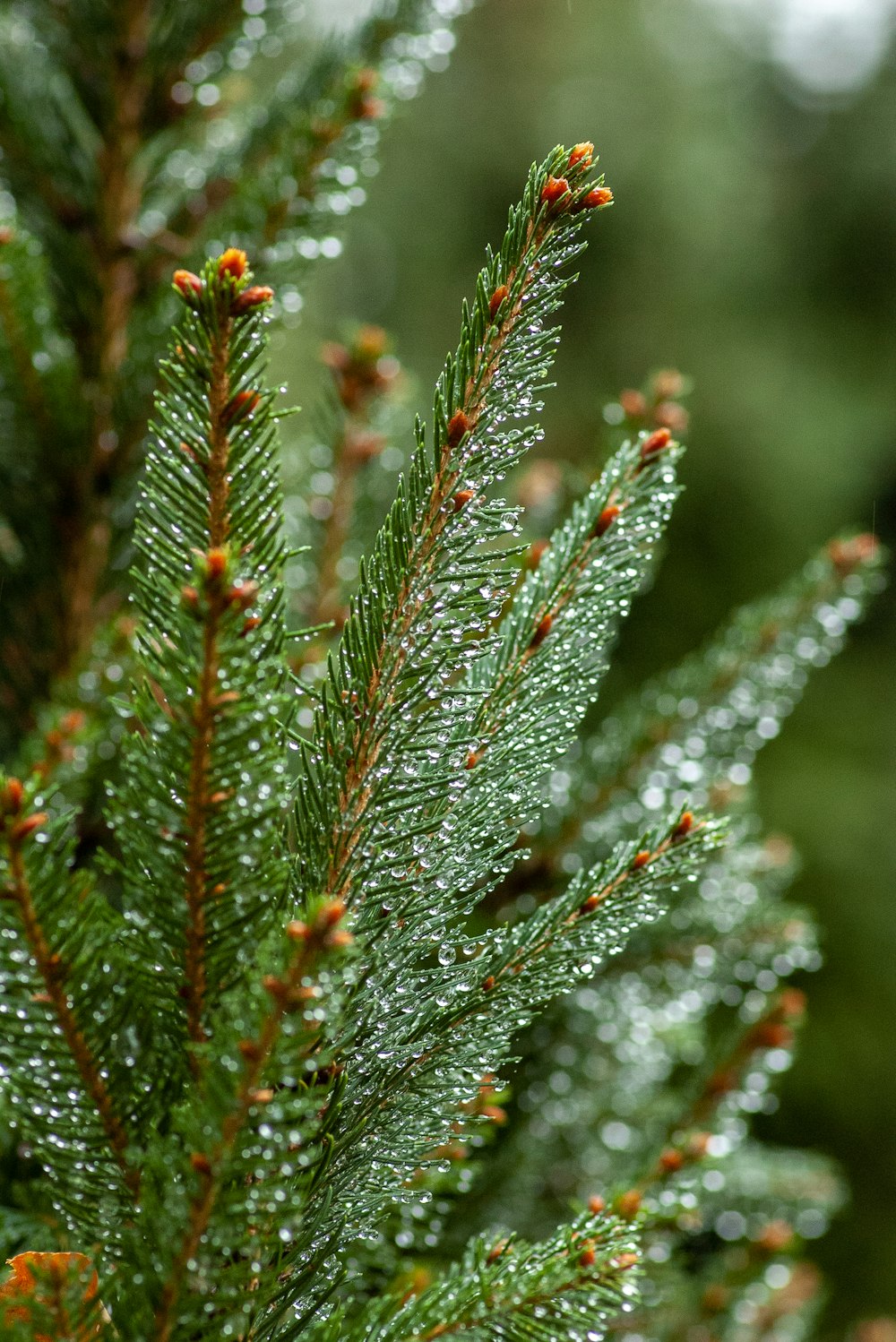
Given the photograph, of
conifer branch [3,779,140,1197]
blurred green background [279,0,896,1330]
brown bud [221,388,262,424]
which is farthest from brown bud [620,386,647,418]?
blurred green background [279,0,896,1330]

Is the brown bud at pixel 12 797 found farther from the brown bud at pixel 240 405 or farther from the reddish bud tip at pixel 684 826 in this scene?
the reddish bud tip at pixel 684 826

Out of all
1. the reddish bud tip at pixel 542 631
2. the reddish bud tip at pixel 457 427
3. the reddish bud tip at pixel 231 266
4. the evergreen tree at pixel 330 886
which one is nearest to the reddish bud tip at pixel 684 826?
the evergreen tree at pixel 330 886

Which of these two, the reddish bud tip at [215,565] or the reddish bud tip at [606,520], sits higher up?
the reddish bud tip at [215,565]

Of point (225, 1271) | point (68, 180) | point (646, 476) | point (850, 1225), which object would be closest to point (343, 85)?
point (68, 180)

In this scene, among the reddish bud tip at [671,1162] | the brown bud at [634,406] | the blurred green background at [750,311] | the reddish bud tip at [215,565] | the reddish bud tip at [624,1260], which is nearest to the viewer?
the reddish bud tip at [215,565]

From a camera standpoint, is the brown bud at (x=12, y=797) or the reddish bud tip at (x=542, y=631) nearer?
the brown bud at (x=12, y=797)

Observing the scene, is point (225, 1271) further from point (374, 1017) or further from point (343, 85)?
point (343, 85)

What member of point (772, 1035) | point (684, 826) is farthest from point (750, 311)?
point (684, 826)
